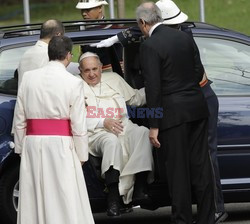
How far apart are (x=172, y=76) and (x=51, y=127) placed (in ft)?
4.11

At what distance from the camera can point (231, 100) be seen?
28.3 ft

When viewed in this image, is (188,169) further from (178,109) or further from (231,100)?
(231,100)

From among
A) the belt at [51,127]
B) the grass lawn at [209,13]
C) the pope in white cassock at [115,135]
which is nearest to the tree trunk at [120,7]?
the pope in white cassock at [115,135]

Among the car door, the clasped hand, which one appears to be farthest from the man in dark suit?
the clasped hand

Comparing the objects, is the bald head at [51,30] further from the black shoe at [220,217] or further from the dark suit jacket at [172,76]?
the black shoe at [220,217]

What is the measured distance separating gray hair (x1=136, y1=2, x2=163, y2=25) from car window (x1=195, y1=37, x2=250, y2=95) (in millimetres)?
834

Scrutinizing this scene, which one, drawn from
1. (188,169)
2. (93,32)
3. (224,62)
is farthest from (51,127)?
(224,62)

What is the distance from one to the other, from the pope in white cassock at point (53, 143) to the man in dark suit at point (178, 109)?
871mm

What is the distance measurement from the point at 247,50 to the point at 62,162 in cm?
236

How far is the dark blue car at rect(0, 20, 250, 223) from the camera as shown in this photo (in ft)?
27.5

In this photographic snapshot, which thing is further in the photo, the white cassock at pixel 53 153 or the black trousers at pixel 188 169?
the black trousers at pixel 188 169

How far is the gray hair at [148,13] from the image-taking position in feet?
26.2

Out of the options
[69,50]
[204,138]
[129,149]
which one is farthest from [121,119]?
[69,50]

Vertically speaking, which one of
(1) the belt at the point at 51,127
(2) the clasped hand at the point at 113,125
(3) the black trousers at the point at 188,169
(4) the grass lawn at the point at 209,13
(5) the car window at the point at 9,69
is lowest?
(4) the grass lawn at the point at 209,13
